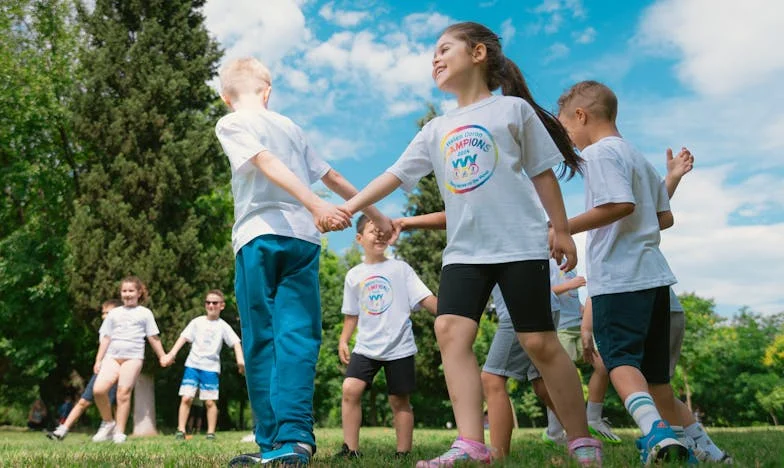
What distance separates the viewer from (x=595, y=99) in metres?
4.21

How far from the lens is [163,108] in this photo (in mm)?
22375

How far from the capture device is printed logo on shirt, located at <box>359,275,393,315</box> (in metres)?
5.99

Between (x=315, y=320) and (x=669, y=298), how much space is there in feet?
6.53

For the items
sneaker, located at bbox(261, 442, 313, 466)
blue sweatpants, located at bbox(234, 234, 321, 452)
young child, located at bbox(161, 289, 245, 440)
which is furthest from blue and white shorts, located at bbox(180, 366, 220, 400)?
sneaker, located at bbox(261, 442, 313, 466)

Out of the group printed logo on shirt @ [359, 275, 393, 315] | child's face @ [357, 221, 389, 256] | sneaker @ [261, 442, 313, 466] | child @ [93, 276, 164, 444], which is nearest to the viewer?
sneaker @ [261, 442, 313, 466]

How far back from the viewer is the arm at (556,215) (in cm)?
343

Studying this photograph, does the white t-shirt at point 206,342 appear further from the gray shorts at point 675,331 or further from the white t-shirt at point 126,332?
the gray shorts at point 675,331

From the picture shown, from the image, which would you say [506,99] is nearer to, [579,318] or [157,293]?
[579,318]

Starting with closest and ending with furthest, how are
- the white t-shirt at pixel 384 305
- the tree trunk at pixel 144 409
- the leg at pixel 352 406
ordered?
the leg at pixel 352 406
the white t-shirt at pixel 384 305
the tree trunk at pixel 144 409

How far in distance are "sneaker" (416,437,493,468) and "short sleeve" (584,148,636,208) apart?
1.44 meters

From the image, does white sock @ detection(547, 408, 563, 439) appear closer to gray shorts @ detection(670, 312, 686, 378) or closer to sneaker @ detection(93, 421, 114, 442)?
gray shorts @ detection(670, 312, 686, 378)

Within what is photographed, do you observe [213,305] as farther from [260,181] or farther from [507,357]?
[260,181]

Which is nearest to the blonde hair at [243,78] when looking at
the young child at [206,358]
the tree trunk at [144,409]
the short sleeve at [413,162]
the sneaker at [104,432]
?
the short sleeve at [413,162]

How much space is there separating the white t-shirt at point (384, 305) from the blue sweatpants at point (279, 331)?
1961 millimetres
